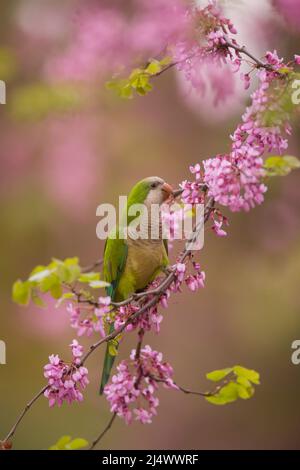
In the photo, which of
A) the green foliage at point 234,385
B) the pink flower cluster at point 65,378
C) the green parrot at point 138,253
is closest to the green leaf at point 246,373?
the green foliage at point 234,385

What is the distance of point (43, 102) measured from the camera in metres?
3.96

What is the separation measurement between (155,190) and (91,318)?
78 centimetres

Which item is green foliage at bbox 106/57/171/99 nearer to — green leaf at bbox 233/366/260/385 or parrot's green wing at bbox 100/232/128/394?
parrot's green wing at bbox 100/232/128/394

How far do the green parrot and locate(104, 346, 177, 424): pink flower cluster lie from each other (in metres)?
0.68

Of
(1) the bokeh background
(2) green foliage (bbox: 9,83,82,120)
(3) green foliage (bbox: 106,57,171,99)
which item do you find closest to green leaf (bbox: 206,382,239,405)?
(3) green foliage (bbox: 106,57,171,99)

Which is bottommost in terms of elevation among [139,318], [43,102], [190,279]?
[139,318]

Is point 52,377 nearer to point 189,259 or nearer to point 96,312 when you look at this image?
point 96,312

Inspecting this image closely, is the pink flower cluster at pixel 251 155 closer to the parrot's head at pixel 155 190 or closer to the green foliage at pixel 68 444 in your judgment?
the parrot's head at pixel 155 190

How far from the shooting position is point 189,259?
6.21 ft

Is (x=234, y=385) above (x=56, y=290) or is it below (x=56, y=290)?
below

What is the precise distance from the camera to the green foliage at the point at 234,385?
171 centimetres

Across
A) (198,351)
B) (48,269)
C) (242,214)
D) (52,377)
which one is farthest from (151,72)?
(198,351)

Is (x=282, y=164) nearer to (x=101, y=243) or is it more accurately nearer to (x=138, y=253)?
(x=138, y=253)

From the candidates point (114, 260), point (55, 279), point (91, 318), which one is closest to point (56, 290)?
point (55, 279)
